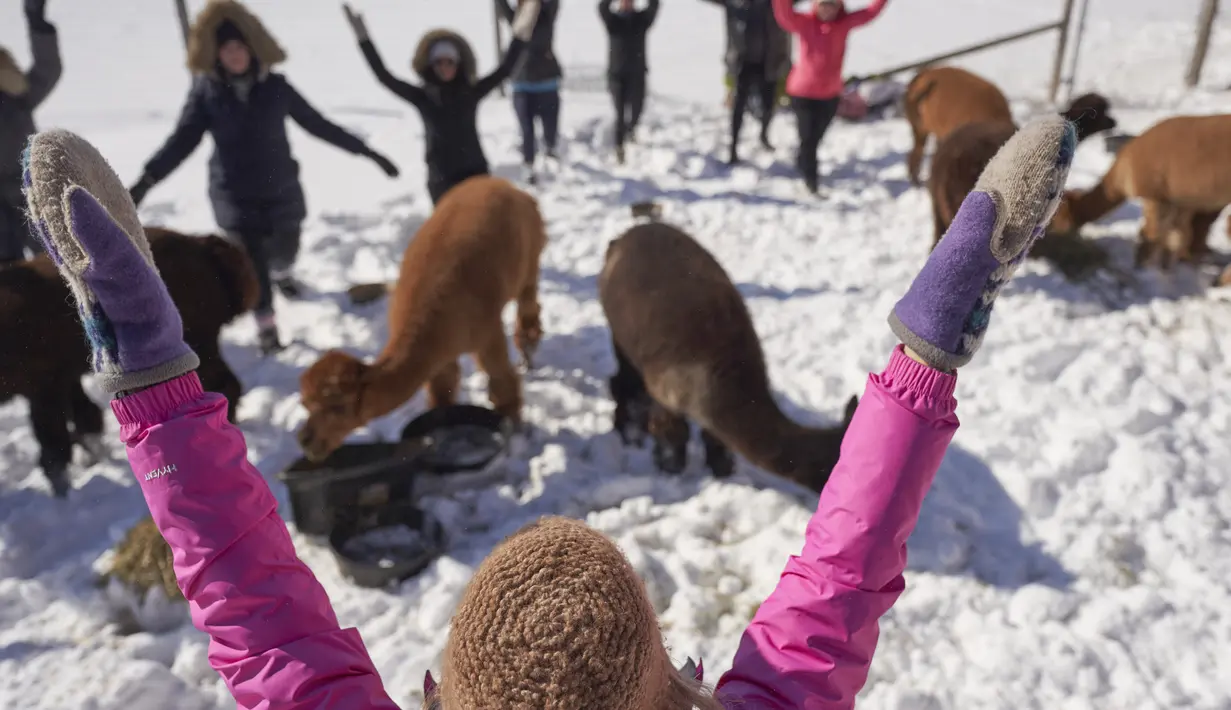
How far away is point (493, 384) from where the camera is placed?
3896mm

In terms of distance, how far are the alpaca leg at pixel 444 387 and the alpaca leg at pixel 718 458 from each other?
1397mm

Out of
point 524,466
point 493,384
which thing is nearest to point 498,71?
point 493,384

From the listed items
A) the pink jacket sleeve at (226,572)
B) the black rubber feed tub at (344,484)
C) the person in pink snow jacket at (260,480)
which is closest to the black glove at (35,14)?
the black rubber feed tub at (344,484)

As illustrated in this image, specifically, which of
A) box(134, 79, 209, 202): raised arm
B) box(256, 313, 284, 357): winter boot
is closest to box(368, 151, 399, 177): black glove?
box(134, 79, 209, 202): raised arm

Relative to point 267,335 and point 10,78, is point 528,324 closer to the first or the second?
point 267,335

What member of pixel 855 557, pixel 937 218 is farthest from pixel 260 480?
pixel 937 218

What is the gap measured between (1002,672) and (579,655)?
2.31 metres

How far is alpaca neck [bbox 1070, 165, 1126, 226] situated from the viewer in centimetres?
506

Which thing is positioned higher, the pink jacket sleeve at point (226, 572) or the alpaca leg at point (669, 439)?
the pink jacket sleeve at point (226, 572)

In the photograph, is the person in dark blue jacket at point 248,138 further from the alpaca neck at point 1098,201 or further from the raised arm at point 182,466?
the alpaca neck at point 1098,201

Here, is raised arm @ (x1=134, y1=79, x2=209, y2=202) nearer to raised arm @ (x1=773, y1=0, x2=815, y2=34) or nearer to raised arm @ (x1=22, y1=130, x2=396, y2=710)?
raised arm @ (x1=22, y1=130, x2=396, y2=710)

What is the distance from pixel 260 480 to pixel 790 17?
240 inches

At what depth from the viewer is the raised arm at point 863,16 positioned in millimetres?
5945

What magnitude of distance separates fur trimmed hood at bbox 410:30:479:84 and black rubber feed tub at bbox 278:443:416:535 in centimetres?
272
